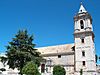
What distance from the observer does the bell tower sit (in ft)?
153

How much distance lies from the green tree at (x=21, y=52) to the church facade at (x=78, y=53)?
628 centimetres

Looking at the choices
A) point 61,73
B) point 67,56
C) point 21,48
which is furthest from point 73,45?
point 21,48

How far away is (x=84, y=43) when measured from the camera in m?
49.2

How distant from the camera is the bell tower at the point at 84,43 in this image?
4678 centimetres

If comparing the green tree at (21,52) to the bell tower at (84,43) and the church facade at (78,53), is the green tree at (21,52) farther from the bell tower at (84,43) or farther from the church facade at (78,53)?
the bell tower at (84,43)

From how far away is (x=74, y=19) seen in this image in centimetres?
5259

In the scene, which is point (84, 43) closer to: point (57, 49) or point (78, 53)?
point (78, 53)

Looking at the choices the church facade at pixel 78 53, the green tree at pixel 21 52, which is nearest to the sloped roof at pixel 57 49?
the church facade at pixel 78 53

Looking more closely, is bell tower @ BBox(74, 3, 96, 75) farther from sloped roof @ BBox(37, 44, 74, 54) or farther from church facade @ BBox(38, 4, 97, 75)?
sloped roof @ BBox(37, 44, 74, 54)

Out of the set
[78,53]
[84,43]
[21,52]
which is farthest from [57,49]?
[21,52]

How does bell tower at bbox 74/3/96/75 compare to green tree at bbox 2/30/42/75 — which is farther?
bell tower at bbox 74/3/96/75

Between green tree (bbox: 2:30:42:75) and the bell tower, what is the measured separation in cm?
1084

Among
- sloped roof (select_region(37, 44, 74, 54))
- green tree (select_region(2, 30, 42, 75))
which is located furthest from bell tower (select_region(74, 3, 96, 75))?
green tree (select_region(2, 30, 42, 75))

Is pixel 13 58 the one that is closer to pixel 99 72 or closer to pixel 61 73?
pixel 61 73
